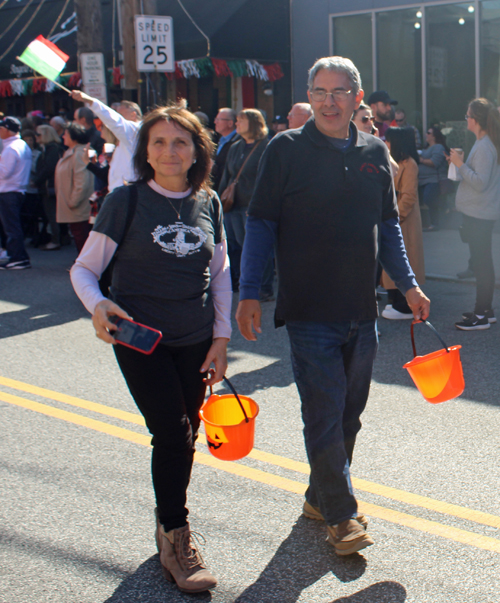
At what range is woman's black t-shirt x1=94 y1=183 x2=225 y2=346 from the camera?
3.03 metres

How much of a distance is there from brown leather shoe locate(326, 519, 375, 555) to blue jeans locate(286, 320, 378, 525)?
3cm

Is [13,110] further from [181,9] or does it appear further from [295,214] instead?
[295,214]

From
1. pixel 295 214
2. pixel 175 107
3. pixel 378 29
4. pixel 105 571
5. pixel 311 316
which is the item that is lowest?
pixel 105 571

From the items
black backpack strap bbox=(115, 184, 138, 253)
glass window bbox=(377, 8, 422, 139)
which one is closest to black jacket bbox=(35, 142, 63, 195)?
glass window bbox=(377, 8, 422, 139)

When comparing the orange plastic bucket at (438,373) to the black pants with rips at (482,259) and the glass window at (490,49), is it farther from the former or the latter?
the glass window at (490,49)

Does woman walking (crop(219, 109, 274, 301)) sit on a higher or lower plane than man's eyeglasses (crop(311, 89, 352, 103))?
lower

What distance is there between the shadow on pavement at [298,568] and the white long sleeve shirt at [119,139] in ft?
14.9

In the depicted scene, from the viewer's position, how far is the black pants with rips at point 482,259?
274 inches

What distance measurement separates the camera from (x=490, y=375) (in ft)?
18.5

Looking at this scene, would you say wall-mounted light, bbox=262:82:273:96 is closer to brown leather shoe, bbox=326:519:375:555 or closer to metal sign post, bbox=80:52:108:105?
metal sign post, bbox=80:52:108:105

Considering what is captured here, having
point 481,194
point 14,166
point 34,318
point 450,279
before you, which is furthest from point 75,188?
point 481,194

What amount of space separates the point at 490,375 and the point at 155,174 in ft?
11.3

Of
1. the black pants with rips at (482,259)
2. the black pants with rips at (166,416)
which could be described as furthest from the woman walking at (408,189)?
the black pants with rips at (166,416)

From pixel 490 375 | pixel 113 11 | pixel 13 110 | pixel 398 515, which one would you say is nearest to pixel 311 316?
pixel 398 515
